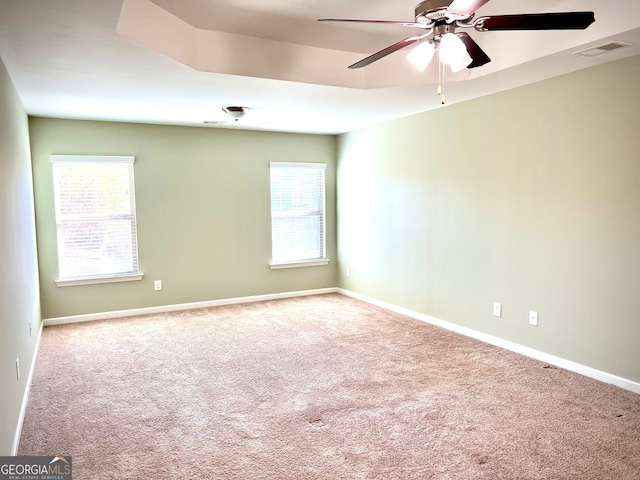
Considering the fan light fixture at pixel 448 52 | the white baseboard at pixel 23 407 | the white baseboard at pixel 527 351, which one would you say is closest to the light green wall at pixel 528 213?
the white baseboard at pixel 527 351

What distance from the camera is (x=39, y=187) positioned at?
472cm

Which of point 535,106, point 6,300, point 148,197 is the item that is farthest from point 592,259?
point 148,197

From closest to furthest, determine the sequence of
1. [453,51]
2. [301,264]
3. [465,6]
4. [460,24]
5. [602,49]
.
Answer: [465,6] → [460,24] → [453,51] → [602,49] → [301,264]

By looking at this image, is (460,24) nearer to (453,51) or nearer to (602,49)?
(453,51)

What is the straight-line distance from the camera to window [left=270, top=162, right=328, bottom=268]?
609 centimetres

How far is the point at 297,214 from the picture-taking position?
20.5 ft

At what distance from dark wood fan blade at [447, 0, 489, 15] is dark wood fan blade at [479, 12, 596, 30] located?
124 millimetres

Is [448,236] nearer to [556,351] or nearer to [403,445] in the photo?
[556,351]

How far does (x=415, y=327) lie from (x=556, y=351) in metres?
1.43

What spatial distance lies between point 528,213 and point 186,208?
387cm

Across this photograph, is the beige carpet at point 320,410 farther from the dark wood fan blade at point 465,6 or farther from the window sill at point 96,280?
the dark wood fan blade at point 465,6

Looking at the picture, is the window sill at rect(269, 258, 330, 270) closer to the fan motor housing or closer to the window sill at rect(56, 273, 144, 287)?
the window sill at rect(56, 273, 144, 287)

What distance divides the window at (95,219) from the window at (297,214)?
72.0 inches

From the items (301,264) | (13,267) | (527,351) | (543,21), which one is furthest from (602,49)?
(301,264)
